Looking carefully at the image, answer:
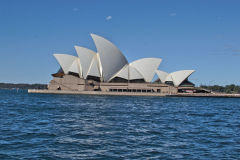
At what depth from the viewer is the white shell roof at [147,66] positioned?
8412 centimetres

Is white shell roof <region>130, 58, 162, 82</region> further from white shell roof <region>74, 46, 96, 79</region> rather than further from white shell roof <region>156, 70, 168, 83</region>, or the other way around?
white shell roof <region>74, 46, 96, 79</region>

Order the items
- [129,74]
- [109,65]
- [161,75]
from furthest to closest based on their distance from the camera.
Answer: [161,75] → [129,74] → [109,65]

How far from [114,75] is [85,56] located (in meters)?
11.8

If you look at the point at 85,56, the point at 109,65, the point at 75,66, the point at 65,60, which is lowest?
the point at 75,66

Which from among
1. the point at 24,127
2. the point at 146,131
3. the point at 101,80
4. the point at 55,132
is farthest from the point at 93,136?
the point at 101,80

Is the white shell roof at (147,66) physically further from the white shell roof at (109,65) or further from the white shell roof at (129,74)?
the white shell roof at (129,74)

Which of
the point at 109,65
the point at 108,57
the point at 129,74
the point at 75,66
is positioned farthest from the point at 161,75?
the point at 75,66

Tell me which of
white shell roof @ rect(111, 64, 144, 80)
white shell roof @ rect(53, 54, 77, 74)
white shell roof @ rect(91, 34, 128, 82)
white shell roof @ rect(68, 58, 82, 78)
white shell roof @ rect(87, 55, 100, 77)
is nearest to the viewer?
white shell roof @ rect(91, 34, 128, 82)

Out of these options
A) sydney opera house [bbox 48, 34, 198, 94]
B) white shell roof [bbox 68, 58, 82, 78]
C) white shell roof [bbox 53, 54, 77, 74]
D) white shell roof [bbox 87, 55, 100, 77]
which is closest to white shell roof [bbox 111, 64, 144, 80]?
sydney opera house [bbox 48, 34, 198, 94]

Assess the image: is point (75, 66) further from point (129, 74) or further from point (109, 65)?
point (129, 74)

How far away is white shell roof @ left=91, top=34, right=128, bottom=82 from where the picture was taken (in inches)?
2975

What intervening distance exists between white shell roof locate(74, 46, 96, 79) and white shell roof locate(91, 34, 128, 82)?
3.76m

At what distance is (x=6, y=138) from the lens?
1210cm

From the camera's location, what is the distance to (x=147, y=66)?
84.6 metres
